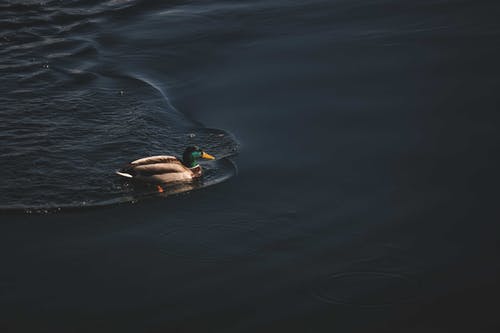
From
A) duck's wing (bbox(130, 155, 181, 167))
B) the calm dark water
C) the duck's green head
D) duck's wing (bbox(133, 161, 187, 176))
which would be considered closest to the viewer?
the calm dark water

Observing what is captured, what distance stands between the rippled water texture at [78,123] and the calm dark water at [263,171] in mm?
48

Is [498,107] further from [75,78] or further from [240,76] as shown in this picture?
[75,78]

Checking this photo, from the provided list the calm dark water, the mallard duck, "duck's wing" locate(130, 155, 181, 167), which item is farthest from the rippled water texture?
"duck's wing" locate(130, 155, 181, 167)

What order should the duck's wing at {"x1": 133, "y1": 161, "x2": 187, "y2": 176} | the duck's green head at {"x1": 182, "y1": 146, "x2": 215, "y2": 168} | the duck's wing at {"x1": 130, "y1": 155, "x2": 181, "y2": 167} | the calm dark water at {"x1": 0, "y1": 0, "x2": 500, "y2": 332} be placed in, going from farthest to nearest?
the duck's green head at {"x1": 182, "y1": 146, "x2": 215, "y2": 168} → the duck's wing at {"x1": 130, "y1": 155, "x2": 181, "y2": 167} → the duck's wing at {"x1": 133, "y1": 161, "x2": 187, "y2": 176} → the calm dark water at {"x1": 0, "y1": 0, "x2": 500, "y2": 332}

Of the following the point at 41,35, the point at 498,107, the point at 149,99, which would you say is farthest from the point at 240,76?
the point at 41,35

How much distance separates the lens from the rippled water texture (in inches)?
528

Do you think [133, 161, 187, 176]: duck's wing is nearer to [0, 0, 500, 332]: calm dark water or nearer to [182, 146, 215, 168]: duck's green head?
[182, 146, 215, 168]: duck's green head

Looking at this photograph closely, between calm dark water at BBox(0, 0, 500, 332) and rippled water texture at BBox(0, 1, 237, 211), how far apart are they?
0.16 ft

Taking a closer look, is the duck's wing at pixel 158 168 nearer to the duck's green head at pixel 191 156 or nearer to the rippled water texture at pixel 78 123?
the duck's green head at pixel 191 156

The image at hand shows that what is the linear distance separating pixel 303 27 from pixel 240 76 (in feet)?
9.77

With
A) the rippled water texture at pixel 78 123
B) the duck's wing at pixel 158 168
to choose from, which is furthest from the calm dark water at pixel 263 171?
the duck's wing at pixel 158 168

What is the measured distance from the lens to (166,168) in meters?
13.7

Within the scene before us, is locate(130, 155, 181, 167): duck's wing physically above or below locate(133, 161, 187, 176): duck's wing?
above

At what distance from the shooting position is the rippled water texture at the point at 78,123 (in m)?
13.4
